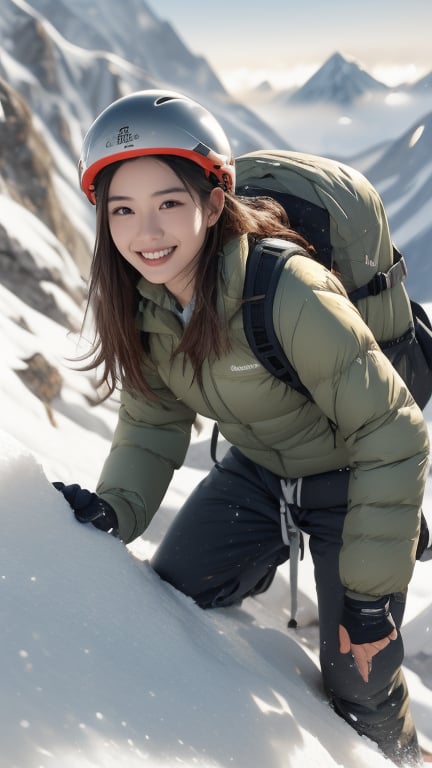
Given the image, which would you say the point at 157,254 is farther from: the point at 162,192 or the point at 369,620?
the point at 369,620

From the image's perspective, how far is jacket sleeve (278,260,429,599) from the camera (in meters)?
2.12

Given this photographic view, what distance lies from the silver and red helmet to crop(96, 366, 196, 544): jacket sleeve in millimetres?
846

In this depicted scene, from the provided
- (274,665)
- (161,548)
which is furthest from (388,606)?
(161,548)

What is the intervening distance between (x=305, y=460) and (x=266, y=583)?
3.12 feet

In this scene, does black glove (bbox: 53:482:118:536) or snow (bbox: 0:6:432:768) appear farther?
black glove (bbox: 53:482:118:536)

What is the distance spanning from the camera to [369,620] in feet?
7.49

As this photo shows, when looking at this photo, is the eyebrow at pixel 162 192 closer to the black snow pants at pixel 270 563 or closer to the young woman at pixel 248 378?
the young woman at pixel 248 378

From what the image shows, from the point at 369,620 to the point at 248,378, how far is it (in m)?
0.85

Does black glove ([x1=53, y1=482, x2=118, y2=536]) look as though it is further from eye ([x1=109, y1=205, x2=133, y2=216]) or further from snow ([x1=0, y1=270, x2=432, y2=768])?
eye ([x1=109, y1=205, x2=133, y2=216])

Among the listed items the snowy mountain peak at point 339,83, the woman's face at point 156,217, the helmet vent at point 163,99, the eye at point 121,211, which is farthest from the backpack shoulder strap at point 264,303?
the snowy mountain peak at point 339,83

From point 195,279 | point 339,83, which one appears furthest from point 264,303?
point 339,83

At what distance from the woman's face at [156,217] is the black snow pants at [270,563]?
105 cm

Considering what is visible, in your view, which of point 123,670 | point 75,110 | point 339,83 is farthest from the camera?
point 339,83

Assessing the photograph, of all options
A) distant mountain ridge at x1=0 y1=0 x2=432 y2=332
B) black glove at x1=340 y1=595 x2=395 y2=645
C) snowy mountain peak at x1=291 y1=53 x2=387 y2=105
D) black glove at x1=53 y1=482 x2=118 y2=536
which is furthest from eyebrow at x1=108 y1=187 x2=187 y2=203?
snowy mountain peak at x1=291 y1=53 x2=387 y2=105
